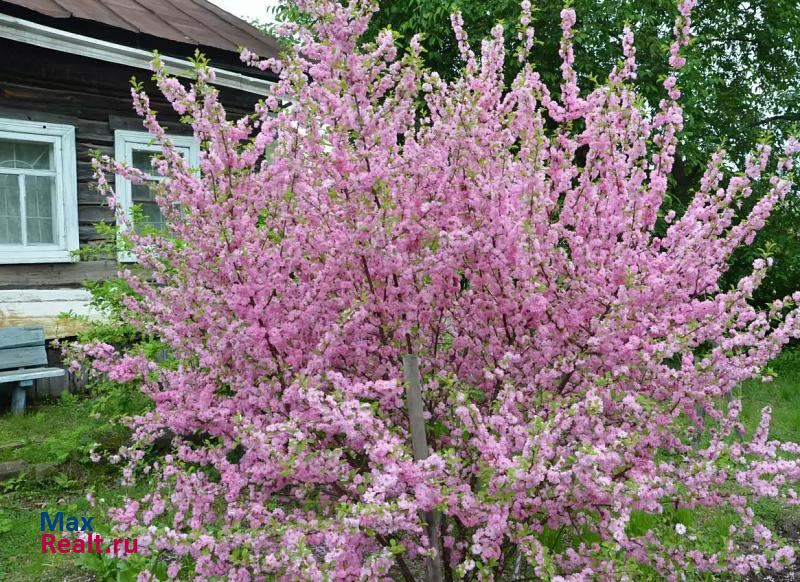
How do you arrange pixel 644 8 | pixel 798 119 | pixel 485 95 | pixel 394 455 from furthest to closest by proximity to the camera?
pixel 798 119
pixel 644 8
pixel 485 95
pixel 394 455

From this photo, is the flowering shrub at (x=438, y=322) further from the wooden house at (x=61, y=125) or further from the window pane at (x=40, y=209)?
the window pane at (x=40, y=209)

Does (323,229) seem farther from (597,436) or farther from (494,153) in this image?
(597,436)

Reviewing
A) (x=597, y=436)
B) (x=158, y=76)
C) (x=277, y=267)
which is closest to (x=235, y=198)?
(x=277, y=267)

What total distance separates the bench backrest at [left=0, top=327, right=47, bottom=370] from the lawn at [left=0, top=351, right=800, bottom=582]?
0.48 metres

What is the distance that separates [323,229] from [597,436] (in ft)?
4.27

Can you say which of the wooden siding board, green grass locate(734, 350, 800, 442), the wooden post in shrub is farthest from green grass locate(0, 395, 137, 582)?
green grass locate(734, 350, 800, 442)

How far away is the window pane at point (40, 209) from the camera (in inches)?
319

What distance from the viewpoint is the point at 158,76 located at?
9.73 ft

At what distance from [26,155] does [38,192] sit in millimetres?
401

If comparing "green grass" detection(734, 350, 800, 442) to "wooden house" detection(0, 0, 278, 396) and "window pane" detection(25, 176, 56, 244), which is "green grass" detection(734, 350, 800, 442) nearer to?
"wooden house" detection(0, 0, 278, 396)

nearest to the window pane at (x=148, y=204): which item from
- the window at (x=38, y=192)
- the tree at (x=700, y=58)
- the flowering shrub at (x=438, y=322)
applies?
the window at (x=38, y=192)

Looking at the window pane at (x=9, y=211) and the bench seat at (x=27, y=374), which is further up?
the window pane at (x=9, y=211)

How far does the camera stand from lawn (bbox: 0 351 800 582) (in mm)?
4195

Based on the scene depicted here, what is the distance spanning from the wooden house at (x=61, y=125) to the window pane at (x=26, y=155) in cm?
1
